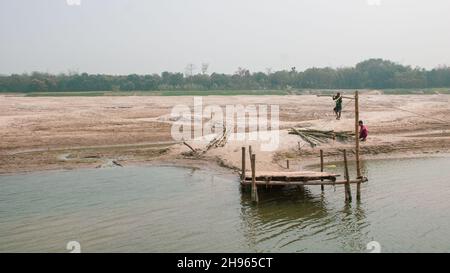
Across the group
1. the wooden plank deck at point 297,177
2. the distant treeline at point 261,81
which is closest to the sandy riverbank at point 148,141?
the wooden plank deck at point 297,177

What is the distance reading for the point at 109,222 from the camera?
51.3ft

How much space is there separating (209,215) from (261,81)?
3379 inches

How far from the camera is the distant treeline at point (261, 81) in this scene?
88938 millimetres

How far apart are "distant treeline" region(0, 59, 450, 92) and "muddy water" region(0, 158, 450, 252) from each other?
69.9 m

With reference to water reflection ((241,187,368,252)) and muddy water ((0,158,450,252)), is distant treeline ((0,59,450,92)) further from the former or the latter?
water reflection ((241,187,368,252))

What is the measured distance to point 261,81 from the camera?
330ft

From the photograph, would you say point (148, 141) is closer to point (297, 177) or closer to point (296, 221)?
point (297, 177)

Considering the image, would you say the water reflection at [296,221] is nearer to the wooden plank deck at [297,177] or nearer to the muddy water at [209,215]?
the muddy water at [209,215]

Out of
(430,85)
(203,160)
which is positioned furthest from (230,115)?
(430,85)

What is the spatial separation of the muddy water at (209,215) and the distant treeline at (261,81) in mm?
69930

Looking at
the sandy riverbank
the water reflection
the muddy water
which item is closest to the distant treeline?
the sandy riverbank

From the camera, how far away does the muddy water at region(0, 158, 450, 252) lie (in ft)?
45.4

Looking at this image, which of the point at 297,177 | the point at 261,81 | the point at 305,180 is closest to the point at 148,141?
the point at 297,177
